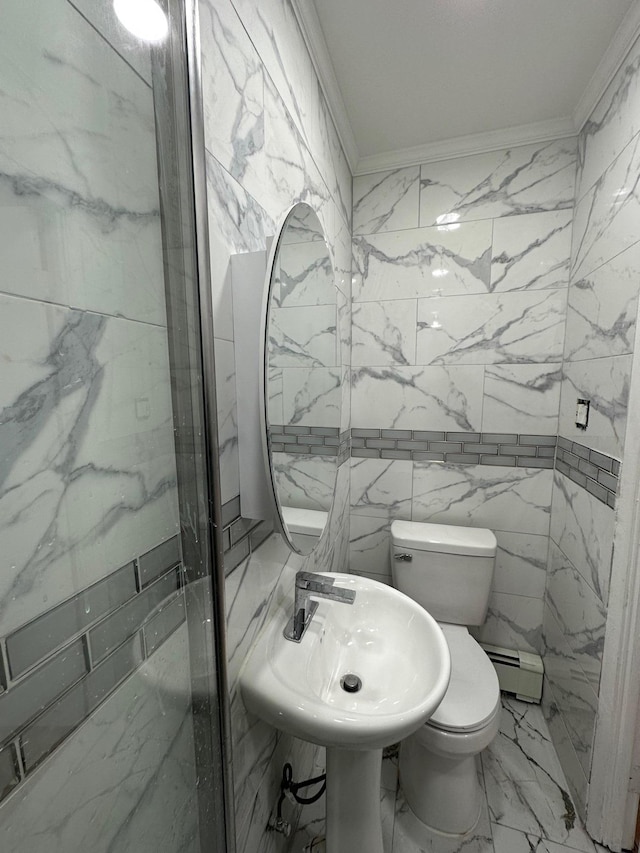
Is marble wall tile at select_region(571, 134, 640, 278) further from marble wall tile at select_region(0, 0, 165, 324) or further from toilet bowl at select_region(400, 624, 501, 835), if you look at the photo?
toilet bowl at select_region(400, 624, 501, 835)

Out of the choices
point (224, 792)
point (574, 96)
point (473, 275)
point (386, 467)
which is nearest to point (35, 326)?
point (224, 792)

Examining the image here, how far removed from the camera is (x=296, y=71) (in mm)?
949

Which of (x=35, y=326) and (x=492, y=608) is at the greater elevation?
(x=35, y=326)

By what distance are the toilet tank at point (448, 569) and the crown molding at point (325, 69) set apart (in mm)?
1680

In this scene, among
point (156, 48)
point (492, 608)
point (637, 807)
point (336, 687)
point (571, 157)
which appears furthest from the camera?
point (492, 608)

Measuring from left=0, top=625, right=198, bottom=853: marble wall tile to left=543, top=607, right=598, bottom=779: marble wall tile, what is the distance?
126cm

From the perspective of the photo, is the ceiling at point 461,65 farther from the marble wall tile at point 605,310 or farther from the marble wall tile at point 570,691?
the marble wall tile at point 570,691

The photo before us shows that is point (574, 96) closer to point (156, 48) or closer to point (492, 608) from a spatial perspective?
point (156, 48)

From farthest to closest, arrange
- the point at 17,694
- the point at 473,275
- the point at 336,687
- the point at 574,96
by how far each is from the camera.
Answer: the point at 473,275, the point at 574,96, the point at 336,687, the point at 17,694

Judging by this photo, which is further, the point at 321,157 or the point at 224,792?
the point at 321,157

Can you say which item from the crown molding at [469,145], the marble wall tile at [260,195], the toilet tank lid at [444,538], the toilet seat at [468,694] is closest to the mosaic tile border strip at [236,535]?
the marble wall tile at [260,195]

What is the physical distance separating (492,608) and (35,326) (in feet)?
6.40

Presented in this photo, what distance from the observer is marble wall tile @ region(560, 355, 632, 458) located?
1.03m

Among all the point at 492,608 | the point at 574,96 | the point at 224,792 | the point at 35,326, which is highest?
the point at 574,96
